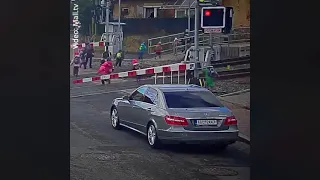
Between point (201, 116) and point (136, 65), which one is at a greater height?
point (136, 65)

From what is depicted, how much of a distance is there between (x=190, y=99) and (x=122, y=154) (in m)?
1.18

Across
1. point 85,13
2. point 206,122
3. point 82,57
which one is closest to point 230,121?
point 206,122

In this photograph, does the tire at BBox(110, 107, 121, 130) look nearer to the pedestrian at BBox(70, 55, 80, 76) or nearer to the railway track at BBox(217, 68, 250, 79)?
the pedestrian at BBox(70, 55, 80, 76)

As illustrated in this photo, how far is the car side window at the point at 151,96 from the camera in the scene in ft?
25.9

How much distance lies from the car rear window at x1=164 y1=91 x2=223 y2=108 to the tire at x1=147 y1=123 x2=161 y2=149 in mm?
375

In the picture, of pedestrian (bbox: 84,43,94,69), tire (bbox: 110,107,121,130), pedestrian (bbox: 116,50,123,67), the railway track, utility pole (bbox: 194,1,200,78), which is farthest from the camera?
the railway track


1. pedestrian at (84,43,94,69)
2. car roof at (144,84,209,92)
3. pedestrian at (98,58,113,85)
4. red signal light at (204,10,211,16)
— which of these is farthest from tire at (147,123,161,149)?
red signal light at (204,10,211,16)

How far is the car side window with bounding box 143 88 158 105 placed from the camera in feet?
25.9

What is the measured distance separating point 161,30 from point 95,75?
3.59 ft

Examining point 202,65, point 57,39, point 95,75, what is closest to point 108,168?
point 95,75

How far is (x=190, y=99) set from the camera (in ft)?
25.5

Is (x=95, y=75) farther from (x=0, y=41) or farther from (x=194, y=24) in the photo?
(x=0, y=41)

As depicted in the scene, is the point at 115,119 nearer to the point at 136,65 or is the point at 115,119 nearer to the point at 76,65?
the point at 136,65

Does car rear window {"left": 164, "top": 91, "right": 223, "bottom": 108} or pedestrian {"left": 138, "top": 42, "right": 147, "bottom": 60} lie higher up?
pedestrian {"left": 138, "top": 42, "right": 147, "bottom": 60}
